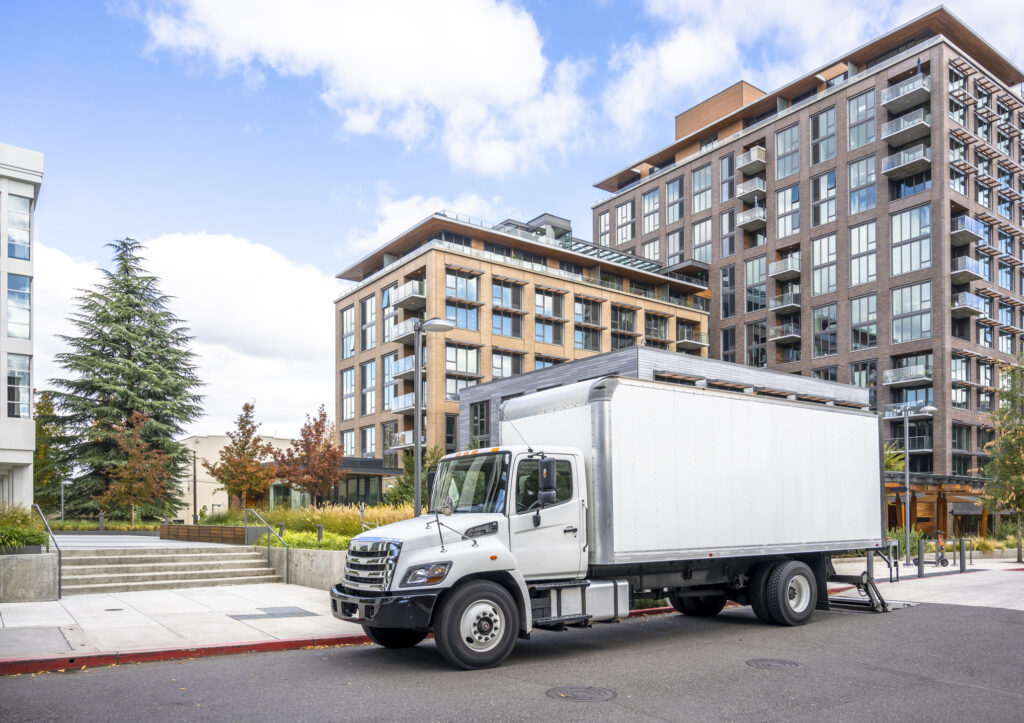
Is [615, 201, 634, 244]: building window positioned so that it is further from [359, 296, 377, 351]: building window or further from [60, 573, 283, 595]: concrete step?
[60, 573, 283, 595]: concrete step

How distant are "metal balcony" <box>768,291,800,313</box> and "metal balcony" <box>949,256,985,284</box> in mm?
13424

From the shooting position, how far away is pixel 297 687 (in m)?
9.05

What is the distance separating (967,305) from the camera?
209ft

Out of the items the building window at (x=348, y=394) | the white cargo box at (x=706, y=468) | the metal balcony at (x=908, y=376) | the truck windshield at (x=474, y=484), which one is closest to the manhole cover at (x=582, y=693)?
the white cargo box at (x=706, y=468)

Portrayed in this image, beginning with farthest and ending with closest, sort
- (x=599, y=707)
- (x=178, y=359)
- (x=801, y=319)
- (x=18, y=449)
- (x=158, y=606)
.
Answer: (x=801, y=319) → (x=178, y=359) → (x=18, y=449) → (x=158, y=606) → (x=599, y=707)

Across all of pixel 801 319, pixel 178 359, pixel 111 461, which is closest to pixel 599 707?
pixel 111 461

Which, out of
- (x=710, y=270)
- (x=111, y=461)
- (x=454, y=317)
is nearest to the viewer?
(x=111, y=461)

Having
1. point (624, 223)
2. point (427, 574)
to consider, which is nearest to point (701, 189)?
point (624, 223)

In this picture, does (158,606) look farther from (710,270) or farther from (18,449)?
(710,270)

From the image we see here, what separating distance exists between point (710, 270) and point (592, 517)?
7713cm

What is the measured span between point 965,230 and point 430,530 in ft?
215

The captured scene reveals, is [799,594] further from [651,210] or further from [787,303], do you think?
[651,210]

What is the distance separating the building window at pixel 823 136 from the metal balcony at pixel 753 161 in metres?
5.42

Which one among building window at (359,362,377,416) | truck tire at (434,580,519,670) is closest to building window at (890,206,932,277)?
building window at (359,362,377,416)
